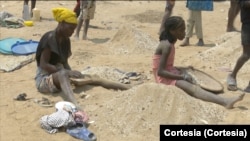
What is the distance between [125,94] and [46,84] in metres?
1.01

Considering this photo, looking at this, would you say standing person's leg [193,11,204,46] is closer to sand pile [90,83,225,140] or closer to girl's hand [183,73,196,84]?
girl's hand [183,73,196,84]

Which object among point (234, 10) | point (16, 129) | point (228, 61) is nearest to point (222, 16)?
point (234, 10)

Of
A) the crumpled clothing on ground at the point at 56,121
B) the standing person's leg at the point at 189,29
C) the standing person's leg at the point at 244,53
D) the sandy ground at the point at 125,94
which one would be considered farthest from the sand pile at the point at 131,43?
the crumpled clothing on ground at the point at 56,121

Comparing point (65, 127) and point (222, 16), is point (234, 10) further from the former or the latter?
point (65, 127)

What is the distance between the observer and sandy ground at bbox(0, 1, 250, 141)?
15.0ft

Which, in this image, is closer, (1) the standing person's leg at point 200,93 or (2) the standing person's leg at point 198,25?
(1) the standing person's leg at point 200,93

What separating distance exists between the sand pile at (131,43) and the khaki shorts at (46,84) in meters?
2.47

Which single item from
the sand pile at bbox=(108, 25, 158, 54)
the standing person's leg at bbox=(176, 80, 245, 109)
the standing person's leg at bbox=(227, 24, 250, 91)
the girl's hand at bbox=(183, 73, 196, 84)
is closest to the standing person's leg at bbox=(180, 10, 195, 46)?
the sand pile at bbox=(108, 25, 158, 54)

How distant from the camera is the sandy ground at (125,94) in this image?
15.0 ft

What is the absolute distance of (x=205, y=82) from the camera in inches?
221

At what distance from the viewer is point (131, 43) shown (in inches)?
318

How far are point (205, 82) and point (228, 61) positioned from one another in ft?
5.33

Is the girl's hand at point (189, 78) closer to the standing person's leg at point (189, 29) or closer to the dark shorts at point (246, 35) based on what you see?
the dark shorts at point (246, 35)

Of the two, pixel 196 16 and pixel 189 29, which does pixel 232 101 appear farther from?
pixel 196 16
